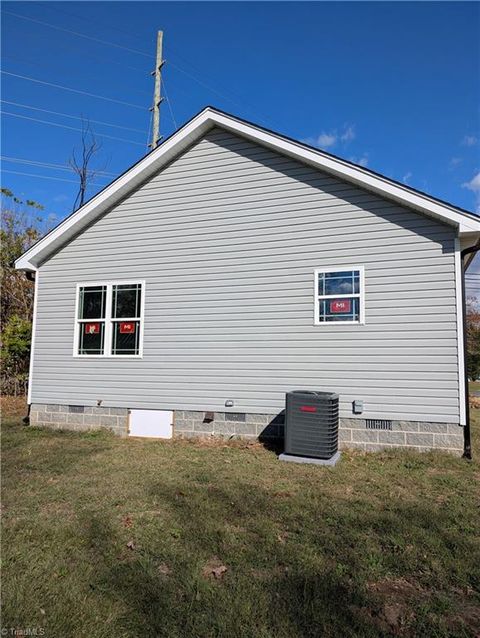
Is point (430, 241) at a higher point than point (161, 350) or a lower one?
higher

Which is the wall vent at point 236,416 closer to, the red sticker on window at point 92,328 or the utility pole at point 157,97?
the red sticker on window at point 92,328

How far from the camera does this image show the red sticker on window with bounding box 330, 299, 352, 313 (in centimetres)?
723

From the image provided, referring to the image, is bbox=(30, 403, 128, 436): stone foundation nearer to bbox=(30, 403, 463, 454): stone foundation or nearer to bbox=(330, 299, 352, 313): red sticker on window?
bbox=(30, 403, 463, 454): stone foundation

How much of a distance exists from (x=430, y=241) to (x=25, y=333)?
12.2 meters

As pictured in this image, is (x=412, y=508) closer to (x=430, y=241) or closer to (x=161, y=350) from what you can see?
(x=430, y=241)

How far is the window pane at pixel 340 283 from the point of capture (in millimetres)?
7215

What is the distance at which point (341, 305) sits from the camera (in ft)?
23.9

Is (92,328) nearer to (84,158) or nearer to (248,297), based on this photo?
(248,297)

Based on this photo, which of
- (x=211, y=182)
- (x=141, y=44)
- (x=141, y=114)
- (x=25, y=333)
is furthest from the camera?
(x=141, y=114)

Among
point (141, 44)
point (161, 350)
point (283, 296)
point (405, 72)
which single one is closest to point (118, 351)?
point (161, 350)

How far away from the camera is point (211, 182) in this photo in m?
8.42

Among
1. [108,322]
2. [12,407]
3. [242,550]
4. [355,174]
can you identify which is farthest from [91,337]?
[242,550]

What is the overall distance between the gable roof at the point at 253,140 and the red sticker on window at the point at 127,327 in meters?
2.47

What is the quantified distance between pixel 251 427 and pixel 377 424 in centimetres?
220
